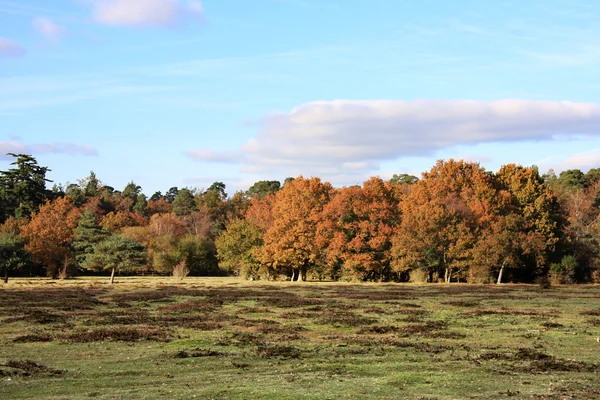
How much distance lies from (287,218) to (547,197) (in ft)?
116

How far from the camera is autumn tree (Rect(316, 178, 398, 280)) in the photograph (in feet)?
274

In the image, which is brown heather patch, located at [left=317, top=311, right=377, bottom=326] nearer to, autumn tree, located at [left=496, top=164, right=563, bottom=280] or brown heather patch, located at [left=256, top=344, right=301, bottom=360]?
brown heather patch, located at [left=256, top=344, right=301, bottom=360]

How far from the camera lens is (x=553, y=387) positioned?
15906mm

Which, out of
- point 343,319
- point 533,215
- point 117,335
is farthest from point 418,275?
point 117,335

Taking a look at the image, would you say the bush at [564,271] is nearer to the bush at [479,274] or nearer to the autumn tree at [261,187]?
the bush at [479,274]

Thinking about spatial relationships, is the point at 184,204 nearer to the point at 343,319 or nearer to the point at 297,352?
the point at 343,319

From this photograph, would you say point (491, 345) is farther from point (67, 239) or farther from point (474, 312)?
point (67, 239)

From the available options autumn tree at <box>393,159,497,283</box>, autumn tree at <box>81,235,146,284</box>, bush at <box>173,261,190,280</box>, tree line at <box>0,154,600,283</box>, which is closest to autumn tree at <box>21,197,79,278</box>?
tree line at <box>0,154,600,283</box>

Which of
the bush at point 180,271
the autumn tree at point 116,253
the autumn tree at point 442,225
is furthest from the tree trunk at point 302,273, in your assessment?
the autumn tree at point 116,253

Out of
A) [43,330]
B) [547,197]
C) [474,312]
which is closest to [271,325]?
[43,330]

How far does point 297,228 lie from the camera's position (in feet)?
286

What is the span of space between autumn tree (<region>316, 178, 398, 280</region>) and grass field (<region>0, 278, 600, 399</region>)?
4016 cm

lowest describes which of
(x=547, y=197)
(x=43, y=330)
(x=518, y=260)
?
(x=43, y=330)

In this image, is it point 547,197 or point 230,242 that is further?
point 230,242
